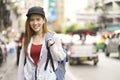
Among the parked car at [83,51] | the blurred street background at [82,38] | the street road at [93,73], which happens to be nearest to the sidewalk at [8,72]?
the blurred street background at [82,38]

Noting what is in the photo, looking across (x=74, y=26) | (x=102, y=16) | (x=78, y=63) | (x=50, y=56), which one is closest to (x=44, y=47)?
(x=50, y=56)

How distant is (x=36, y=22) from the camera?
4621 millimetres

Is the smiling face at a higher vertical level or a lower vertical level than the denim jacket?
higher

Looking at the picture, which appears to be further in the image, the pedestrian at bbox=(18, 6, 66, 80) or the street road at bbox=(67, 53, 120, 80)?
the street road at bbox=(67, 53, 120, 80)

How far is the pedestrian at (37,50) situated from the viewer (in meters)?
4.55

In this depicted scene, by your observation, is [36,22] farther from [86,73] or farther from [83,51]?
[83,51]

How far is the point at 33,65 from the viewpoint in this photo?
457 cm

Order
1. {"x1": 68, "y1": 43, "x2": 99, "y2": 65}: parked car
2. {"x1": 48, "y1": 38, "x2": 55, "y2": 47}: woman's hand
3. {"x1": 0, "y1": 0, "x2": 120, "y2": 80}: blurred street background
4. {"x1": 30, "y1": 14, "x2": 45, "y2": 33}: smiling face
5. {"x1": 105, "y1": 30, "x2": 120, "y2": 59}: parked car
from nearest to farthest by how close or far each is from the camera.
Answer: {"x1": 48, "y1": 38, "x2": 55, "y2": 47}: woman's hand, {"x1": 30, "y1": 14, "x2": 45, "y2": 33}: smiling face, {"x1": 0, "y1": 0, "x2": 120, "y2": 80}: blurred street background, {"x1": 68, "y1": 43, "x2": 99, "y2": 65}: parked car, {"x1": 105, "y1": 30, "x2": 120, "y2": 59}: parked car

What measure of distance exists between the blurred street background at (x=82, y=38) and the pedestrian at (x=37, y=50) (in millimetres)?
10554

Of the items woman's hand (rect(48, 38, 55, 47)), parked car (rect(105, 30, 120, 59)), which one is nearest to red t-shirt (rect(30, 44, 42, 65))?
woman's hand (rect(48, 38, 55, 47))

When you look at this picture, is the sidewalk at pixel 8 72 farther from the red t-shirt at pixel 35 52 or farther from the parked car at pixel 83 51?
the red t-shirt at pixel 35 52

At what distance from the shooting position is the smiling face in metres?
4.62

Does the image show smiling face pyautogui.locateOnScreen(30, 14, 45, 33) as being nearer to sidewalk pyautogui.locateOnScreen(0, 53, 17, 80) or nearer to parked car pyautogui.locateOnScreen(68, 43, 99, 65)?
sidewalk pyautogui.locateOnScreen(0, 53, 17, 80)

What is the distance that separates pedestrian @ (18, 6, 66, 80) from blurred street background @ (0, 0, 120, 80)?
10.6 metres
